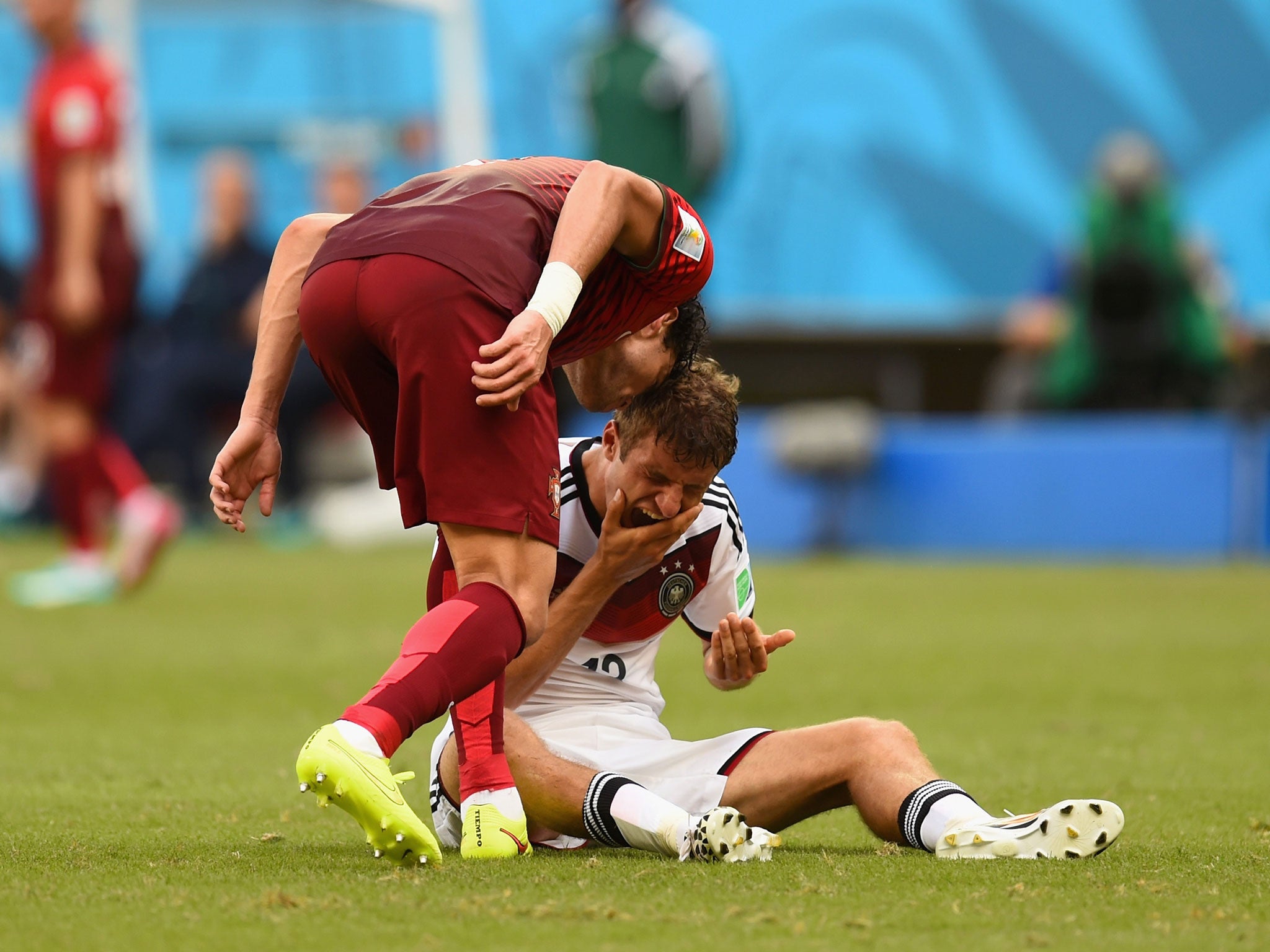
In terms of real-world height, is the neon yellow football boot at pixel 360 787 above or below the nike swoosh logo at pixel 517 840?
above

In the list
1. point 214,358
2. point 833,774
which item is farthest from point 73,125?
point 833,774

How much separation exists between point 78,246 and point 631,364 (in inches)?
204

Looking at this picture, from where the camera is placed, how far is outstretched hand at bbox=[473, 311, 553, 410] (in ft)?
9.45

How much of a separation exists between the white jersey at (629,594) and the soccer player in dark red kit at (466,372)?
0.67 ft

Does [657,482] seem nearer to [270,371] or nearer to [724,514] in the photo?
[724,514]

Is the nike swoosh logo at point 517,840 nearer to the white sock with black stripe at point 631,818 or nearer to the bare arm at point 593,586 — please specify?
the white sock with black stripe at point 631,818

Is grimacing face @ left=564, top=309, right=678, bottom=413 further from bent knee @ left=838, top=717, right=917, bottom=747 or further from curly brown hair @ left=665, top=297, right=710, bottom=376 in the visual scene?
bent knee @ left=838, top=717, right=917, bottom=747

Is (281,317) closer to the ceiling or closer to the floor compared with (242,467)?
closer to the ceiling

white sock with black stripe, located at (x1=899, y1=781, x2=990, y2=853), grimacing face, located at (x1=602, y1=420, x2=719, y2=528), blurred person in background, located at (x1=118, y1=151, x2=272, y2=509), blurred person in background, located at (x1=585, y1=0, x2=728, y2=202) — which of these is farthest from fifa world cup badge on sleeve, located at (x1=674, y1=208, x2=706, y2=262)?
blurred person in background, located at (x1=118, y1=151, x2=272, y2=509)

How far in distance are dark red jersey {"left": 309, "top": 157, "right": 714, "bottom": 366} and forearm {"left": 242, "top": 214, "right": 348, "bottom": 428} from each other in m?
0.13

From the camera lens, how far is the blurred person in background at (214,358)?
12.4 metres

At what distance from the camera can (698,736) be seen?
4816 millimetres

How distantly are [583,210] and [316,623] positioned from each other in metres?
4.86

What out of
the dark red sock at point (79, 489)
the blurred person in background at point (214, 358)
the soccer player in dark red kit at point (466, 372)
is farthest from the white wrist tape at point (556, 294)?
the blurred person in background at point (214, 358)
